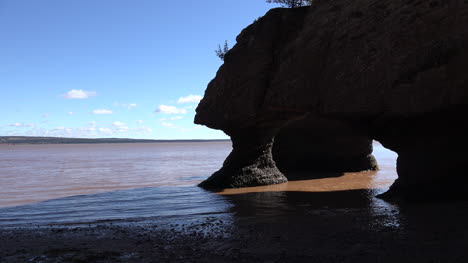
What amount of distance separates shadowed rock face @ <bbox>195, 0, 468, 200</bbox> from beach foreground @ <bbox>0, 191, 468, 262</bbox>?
1.76m

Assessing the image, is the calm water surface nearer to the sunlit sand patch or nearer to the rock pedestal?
the sunlit sand patch

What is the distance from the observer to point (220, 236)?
703 cm

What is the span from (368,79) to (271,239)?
548 centimetres

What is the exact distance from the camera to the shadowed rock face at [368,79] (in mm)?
9070

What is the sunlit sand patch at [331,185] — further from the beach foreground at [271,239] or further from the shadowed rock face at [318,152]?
the beach foreground at [271,239]

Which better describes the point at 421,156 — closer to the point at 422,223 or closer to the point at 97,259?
the point at 422,223

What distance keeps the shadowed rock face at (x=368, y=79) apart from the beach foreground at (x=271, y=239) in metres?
1.76

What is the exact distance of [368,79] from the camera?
33.6 feet

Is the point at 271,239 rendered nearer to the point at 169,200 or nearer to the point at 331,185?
the point at 169,200

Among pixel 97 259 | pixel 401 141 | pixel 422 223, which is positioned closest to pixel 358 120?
pixel 401 141

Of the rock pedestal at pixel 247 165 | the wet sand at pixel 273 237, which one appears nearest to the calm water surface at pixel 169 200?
the wet sand at pixel 273 237

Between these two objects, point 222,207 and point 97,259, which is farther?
point 222,207

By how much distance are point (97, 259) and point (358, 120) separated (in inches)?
308

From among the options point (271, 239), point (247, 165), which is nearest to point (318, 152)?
point (247, 165)
